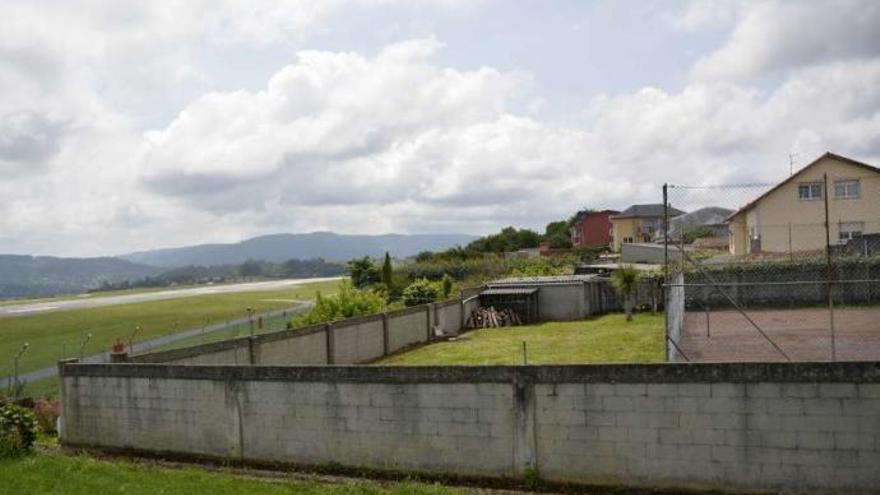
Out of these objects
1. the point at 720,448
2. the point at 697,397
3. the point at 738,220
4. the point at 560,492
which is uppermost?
the point at 738,220

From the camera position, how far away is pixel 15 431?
12.9m

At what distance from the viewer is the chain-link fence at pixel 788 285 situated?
64.0ft

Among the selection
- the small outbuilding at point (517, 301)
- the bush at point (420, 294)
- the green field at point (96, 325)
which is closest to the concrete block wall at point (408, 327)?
the small outbuilding at point (517, 301)

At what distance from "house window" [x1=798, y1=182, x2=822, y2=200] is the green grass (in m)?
36.3

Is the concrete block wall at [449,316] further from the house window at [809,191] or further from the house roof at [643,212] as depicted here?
the house roof at [643,212]

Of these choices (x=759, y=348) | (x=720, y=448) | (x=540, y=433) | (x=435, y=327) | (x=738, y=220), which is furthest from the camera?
(x=738, y=220)

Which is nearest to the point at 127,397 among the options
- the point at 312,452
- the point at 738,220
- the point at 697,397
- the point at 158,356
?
the point at 158,356

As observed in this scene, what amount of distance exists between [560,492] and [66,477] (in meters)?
7.88

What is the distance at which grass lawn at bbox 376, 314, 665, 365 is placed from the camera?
23406 millimetres

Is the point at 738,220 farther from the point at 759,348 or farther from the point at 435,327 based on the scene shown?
the point at 759,348

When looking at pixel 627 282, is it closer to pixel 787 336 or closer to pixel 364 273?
pixel 787 336

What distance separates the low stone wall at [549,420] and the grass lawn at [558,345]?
10.6 metres

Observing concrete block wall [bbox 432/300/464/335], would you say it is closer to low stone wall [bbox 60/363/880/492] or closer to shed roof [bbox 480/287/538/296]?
shed roof [bbox 480/287/538/296]

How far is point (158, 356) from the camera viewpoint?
14.7m
